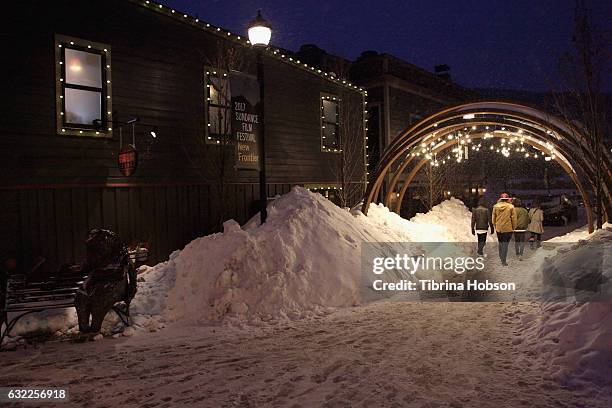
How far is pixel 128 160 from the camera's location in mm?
10609

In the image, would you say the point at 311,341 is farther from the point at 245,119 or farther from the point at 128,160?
the point at 128,160

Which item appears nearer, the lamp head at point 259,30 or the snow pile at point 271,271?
the snow pile at point 271,271

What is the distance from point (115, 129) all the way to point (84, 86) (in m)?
1.14

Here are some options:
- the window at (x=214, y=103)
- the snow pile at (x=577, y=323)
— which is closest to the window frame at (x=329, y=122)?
the window at (x=214, y=103)

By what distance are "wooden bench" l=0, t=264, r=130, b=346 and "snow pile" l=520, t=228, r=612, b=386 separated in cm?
631

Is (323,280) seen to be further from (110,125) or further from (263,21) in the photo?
(110,125)

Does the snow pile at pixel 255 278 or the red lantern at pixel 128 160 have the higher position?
the red lantern at pixel 128 160

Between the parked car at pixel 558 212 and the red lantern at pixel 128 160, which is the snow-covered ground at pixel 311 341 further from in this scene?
the parked car at pixel 558 212

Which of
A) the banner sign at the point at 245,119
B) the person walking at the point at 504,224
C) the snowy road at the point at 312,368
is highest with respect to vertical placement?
the banner sign at the point at 245,119

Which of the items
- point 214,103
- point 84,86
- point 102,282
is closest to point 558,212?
point 214,103

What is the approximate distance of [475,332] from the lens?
720 cm

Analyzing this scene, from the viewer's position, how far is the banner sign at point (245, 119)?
10.3 meters

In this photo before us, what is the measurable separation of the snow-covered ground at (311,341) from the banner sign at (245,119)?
1.63 m

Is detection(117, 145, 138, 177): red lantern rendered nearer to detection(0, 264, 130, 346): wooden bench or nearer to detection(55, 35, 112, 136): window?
detection(55, 35, 112, 136): window
